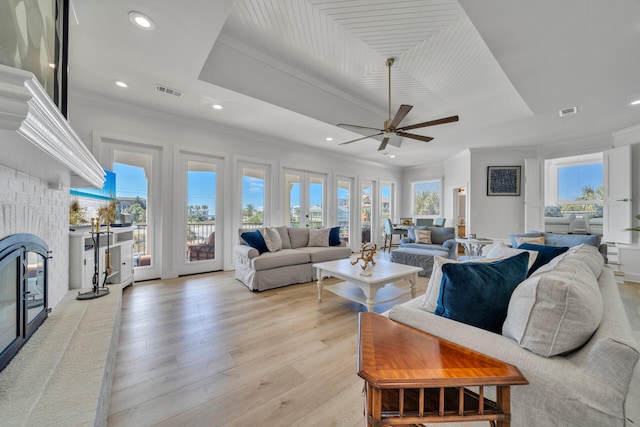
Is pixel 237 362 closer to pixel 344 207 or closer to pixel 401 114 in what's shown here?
pixel 401 114

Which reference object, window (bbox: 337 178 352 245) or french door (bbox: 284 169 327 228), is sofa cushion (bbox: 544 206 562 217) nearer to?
window (bbox: 337 178 352 245)

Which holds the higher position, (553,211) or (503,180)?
(503,180)

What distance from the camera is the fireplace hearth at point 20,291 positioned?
4.08 ft

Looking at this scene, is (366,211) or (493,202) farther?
(366,211)

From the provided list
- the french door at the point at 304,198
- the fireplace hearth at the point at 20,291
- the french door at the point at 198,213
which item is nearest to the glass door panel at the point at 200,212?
the french door at the point at 198,213

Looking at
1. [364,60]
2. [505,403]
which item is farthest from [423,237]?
[505,403]

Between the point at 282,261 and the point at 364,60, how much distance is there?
2.83m

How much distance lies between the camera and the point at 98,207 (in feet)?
11.2

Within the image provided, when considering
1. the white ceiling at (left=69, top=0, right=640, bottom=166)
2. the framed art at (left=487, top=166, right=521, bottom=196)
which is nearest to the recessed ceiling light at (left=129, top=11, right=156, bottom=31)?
the white ceiling at (left=69, top=0, right=640, bottom=166)

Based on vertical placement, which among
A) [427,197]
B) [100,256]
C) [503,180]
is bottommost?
[100,256]

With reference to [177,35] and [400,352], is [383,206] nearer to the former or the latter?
[177,35]

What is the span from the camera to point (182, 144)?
411cm

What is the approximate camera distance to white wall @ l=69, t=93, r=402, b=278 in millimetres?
3415

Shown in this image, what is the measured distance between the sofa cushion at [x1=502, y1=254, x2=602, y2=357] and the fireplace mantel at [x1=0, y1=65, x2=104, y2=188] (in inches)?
67.7
